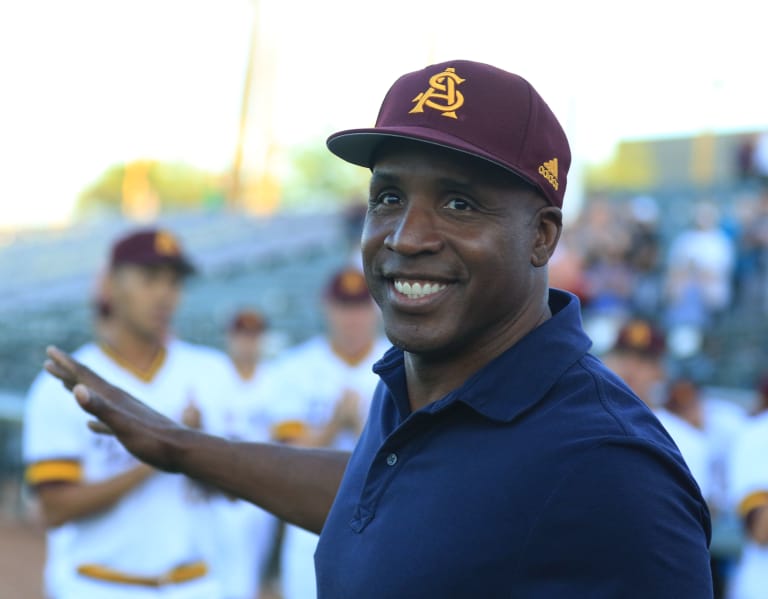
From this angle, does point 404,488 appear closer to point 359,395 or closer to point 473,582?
point 473,582

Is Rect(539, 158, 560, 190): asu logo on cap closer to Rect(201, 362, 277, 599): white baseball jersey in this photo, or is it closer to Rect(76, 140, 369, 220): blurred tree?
Rect(201, 362, 277, 599): white baseball jersey

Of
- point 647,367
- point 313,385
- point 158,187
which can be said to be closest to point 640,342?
point 647,367

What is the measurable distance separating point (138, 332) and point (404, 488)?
2.75 meters

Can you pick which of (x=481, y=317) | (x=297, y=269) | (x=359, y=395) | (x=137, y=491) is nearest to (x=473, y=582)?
(x=481, y=317)

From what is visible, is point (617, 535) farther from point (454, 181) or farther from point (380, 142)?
point (380, 142)

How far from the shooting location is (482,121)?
193cm

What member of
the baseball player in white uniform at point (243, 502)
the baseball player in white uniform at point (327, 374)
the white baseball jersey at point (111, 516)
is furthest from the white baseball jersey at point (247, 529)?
the white baseball jersey at point (111, 516)

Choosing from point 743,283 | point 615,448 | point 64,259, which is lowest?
point 64,259

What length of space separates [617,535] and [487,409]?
1.10 feet

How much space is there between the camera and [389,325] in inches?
80.9

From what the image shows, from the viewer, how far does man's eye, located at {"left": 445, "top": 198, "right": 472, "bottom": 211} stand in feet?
6.43

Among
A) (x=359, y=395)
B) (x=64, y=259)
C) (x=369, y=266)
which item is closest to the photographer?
(x=369, y=266)

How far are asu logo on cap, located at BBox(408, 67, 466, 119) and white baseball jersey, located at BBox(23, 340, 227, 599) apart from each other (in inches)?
98.8

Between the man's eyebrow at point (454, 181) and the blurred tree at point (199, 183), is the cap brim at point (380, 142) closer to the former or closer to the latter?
the man's eyebrow at point (454, 181)
